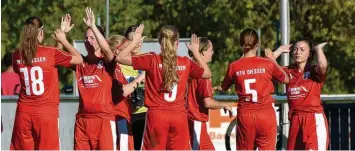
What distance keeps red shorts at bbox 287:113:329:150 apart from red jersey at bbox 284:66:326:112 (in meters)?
0.10

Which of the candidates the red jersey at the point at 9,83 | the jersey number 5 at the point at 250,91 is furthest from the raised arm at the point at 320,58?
the red jersey at the point at 9,83

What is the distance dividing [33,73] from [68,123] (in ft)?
12.1

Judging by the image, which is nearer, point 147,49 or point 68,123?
point 68,123

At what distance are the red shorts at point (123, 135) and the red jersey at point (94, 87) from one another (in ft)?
1.31

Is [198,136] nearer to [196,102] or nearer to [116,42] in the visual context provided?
[196,102]

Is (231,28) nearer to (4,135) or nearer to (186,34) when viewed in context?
(186,34)

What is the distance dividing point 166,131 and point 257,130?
1291 mm

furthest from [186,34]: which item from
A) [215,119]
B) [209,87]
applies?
[209,87]

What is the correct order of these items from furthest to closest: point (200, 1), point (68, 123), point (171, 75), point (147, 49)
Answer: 1. point (200, 1)
2. point (147, 49)
3. point (68, 123)
4. point (171, 75)

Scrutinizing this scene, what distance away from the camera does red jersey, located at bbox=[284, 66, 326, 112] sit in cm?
1434

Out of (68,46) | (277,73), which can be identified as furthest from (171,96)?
(277,73)

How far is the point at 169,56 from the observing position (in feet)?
43.3

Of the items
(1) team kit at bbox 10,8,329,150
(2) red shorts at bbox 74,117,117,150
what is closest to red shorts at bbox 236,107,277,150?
(1) team kit at bbox 10,8,329,150

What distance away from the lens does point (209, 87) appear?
14.8m
